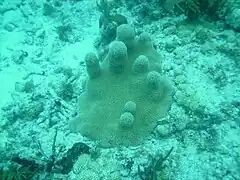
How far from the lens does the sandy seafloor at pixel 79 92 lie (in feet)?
10.5

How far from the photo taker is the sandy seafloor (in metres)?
3.21

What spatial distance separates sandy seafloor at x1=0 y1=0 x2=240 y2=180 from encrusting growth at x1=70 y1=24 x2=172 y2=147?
143 millimetres

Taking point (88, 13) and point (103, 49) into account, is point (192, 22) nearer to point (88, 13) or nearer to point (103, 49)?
point (103, 49)

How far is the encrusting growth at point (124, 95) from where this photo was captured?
353cm

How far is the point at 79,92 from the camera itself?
446 cm

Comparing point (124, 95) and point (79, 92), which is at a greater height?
point (124, 95)

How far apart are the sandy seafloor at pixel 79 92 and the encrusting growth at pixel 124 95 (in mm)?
143

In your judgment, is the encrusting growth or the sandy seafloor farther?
the encrusting growth

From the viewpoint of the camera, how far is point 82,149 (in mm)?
3525

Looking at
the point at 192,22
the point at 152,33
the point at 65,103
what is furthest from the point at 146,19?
the point at 65,103

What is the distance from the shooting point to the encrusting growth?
353 cm

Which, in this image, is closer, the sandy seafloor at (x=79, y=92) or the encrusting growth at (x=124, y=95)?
the sandy seafloor at (x=79, y=92)

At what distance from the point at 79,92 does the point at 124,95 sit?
0.96 metres

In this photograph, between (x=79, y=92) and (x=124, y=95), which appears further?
(x=79, y=92)
